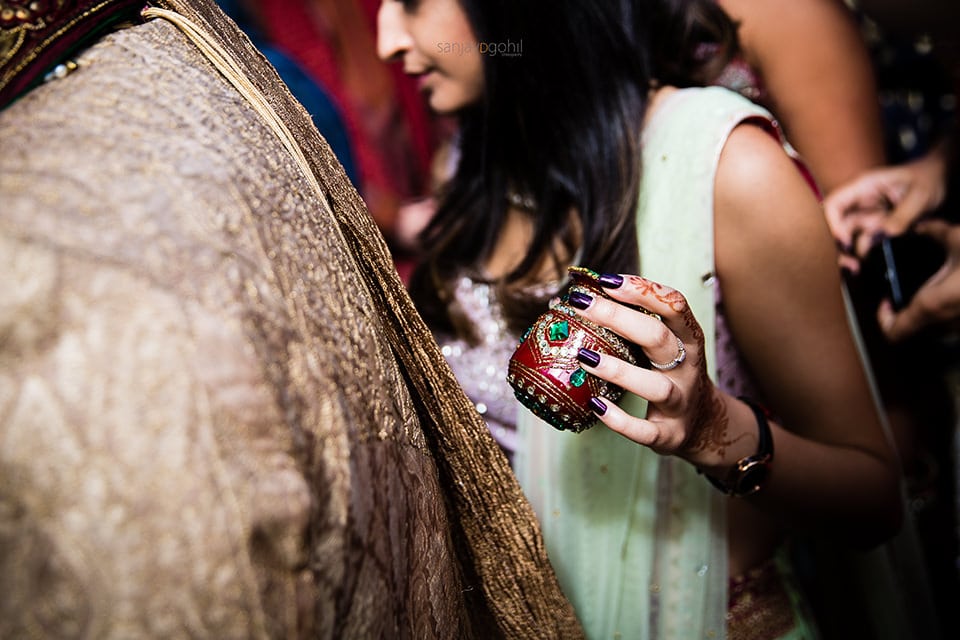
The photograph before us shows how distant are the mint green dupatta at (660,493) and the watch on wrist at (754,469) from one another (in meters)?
0.13

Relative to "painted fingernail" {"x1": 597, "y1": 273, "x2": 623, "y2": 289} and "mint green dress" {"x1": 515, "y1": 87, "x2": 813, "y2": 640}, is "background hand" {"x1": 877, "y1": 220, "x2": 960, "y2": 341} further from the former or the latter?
"painted fingernail" {"x1": 597, "y1": 273, "x2": 623, "y2": 289}

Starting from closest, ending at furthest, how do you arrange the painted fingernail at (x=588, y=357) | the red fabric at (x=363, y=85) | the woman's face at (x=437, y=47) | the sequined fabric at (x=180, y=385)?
the sequined fabric at (x=180, y=385) → the painted fingernail at (x=588, y=357) → the woman's face at (x=437, y=47) → the red fabric at (x=363, y=85)

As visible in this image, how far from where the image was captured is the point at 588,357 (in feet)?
1.63

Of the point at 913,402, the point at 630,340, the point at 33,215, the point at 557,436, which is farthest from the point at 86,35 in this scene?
the point at 913,402

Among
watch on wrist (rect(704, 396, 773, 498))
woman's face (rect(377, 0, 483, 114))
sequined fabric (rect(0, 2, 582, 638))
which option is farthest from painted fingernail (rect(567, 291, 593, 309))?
woman's face (rect(377, 0, 483, 114))

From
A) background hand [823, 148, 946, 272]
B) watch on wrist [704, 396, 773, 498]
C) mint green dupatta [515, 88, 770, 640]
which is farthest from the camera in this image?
background hand [823, 148, 946, 272]

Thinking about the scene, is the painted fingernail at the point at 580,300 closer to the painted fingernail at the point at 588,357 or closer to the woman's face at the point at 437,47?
the painted fingernail at the point at 588,357

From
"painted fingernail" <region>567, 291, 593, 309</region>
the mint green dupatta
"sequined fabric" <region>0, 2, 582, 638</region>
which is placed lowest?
the mint green dupatta

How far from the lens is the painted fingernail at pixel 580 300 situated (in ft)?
1.65

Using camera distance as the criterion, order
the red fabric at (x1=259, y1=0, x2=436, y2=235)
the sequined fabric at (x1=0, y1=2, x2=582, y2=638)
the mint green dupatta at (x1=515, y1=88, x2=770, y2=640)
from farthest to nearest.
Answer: the red fabric at (x1=259, y1=0, x2=436, y2=235) → the mint green dupatta at (x1=515, y1=88, x2=770, y2=640) → the sequined fabric at (x1=0, y1=2, x2=582, y2=638)

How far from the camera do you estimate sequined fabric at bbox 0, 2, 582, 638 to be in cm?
23

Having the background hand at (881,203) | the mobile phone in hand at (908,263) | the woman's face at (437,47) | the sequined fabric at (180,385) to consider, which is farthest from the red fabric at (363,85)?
the sequined fabric at (180,385)

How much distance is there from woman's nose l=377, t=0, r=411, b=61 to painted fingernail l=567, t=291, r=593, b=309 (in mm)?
664

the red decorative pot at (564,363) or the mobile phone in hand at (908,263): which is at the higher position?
the red decorative pot at (564,363)
